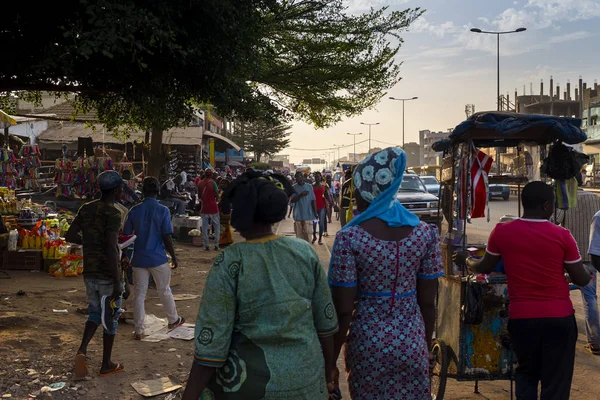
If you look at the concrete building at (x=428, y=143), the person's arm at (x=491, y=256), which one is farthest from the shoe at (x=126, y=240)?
the concrete building at (x=428, y=143)

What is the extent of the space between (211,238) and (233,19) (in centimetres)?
1194

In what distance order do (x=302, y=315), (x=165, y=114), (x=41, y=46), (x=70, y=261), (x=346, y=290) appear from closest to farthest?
(x=302, y=315) < (x=346, y=290) < (x=41, y=46) < (x=165, y=114) < (x=70, y=261)

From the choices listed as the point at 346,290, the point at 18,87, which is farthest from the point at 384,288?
the point at 18,87

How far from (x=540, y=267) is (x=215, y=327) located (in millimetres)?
2302

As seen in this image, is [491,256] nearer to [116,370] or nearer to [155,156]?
[116,370]

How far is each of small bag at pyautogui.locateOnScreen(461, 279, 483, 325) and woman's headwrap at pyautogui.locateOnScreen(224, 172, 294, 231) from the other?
2616 millimetres

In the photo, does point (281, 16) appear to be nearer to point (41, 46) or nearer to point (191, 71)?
point (191, 71)

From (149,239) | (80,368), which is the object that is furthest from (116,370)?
(149,239)

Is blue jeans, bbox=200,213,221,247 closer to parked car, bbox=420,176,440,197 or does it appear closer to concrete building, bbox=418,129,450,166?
parked car, bbox=420,176,440,197

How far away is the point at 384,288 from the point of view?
122 inches

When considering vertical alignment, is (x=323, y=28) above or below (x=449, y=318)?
above

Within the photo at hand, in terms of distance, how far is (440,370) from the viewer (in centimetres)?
495

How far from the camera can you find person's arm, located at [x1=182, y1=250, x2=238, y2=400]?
2.46 metres

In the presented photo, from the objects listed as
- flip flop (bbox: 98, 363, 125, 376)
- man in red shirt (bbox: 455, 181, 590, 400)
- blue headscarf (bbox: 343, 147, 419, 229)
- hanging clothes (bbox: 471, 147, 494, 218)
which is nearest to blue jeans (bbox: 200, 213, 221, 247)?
flip flop (bbox: 98, 363, 125, 376)
